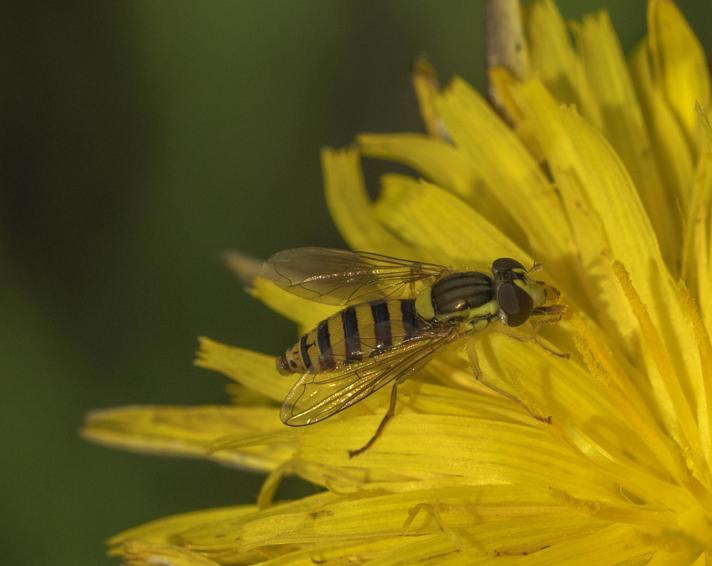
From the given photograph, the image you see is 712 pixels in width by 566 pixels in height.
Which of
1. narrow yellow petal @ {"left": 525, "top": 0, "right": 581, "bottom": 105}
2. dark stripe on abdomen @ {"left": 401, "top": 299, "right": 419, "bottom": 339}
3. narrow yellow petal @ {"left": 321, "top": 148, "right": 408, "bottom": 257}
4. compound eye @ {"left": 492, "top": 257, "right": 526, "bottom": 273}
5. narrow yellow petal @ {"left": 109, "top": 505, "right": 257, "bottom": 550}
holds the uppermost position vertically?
narrow yellow petal @ {"left": 525, "top": 0, "right": 581, "bottom": 105}

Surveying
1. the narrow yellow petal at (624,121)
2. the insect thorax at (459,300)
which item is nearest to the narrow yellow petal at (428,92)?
the narrow yellow petal at (624,121)

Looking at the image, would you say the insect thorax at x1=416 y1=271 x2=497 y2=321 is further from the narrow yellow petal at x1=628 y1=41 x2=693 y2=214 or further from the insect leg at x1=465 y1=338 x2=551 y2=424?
the narrow yellow petal at x1=628 y1=41 x2=693 y2=214

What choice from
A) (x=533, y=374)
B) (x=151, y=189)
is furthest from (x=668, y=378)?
(x=151, y=189)

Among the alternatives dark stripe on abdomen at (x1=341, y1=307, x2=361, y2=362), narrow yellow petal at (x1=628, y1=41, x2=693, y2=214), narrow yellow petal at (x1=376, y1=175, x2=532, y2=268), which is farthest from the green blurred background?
dark stripe on abdomen at (x1=341, y1=307, x2=361, y2=362)

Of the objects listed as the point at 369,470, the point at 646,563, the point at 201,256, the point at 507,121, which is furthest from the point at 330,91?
the point at 646,563

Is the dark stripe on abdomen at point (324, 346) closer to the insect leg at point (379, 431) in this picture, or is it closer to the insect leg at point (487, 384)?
the insect leg at point (379, 431)
